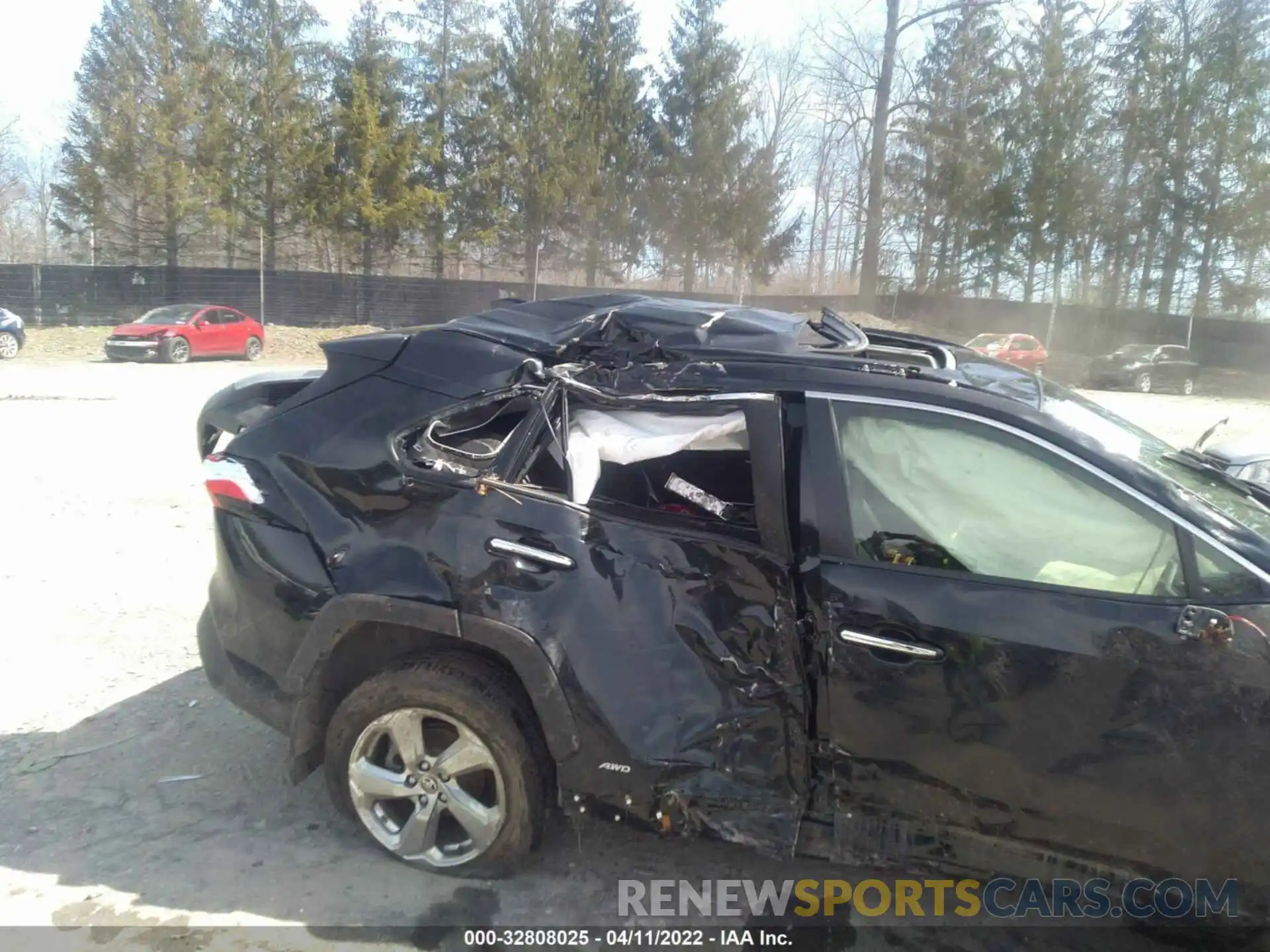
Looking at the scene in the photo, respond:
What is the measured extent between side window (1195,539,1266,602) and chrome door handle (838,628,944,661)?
71 centimetres

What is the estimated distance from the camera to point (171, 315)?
2333 cm

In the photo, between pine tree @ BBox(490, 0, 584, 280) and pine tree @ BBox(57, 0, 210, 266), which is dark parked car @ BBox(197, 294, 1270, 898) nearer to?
pine tree @ BBox(57, 0, 210, 266)

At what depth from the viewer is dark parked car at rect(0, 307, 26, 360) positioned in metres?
21.7

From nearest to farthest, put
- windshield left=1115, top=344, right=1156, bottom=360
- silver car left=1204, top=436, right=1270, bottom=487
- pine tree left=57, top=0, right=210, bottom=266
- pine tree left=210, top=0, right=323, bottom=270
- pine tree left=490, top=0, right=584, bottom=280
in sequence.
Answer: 1. silver car left=1204, top=436, right=1270, bottom=487
2. windshield left=1115, top=344, right=1156, bottom=360
3. pine tree left=57, top=0, right=210, bottom=266
4. pine tree left=210, top=0, right=323, bottom=270
5. pine tree left=490, top=0, right=584, bottom=280

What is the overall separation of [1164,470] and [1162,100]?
41.2 metres

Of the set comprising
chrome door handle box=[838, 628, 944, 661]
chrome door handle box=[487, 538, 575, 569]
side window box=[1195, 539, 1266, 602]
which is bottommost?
chrome door handle box=[838, 628, 944, 661]

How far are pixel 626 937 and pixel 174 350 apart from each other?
23.0 metres

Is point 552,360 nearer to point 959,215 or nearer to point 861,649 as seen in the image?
point 861,649

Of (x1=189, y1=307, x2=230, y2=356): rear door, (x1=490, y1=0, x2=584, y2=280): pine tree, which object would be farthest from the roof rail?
(x1=490, y1=0, x2=584, y2=280): pine tree

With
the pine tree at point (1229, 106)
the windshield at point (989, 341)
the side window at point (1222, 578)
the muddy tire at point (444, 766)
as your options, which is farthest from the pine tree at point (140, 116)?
the pine tree at point (1229, 106)

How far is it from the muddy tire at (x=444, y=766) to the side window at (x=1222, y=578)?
198 cm

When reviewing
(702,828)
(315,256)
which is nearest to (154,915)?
(702,828)

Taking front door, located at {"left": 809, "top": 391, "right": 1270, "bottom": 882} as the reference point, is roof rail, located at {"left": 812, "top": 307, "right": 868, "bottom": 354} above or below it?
above

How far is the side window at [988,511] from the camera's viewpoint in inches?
104
